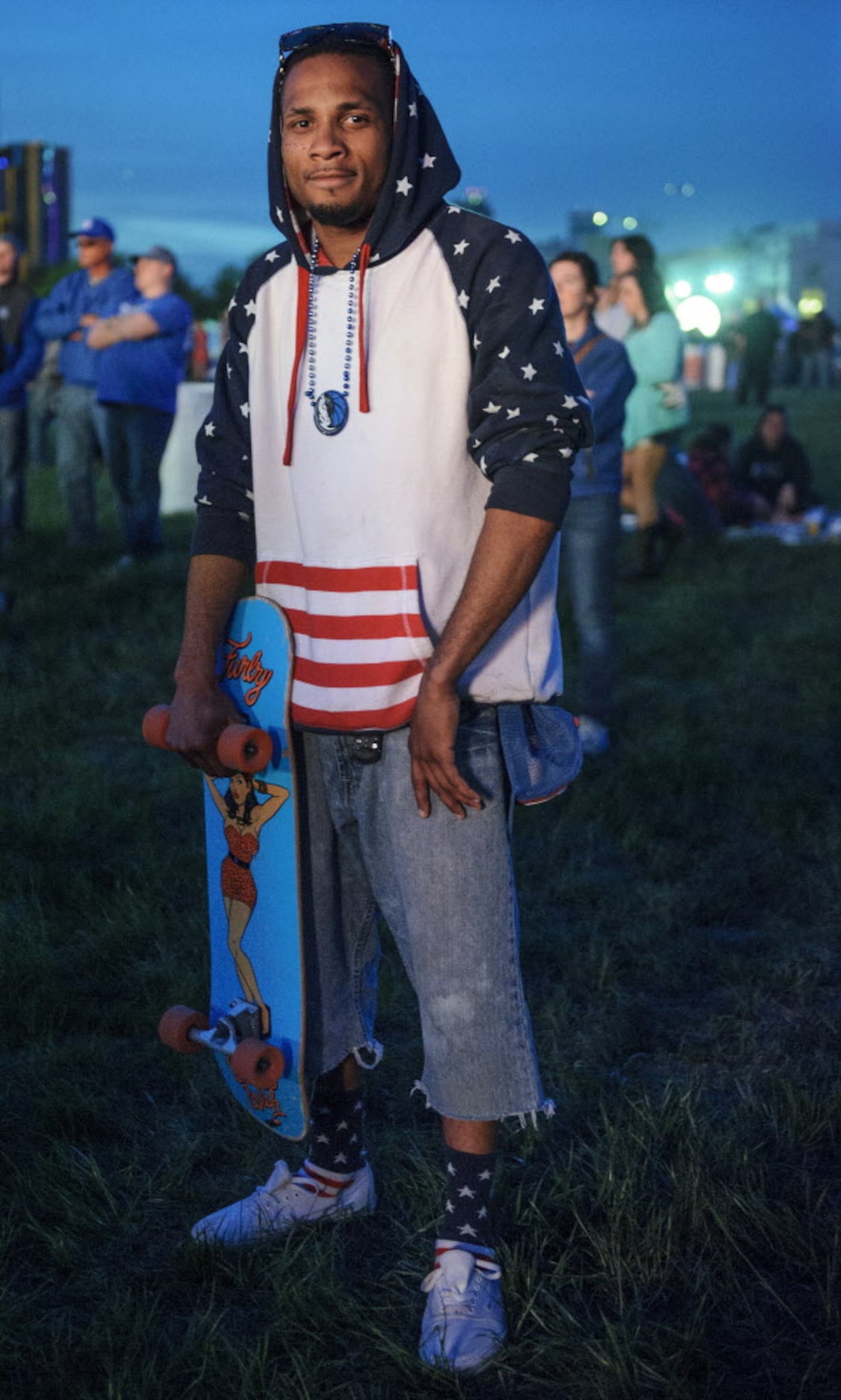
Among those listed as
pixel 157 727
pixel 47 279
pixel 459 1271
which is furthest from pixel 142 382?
pixel 47 279

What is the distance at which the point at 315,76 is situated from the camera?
2.36 meters

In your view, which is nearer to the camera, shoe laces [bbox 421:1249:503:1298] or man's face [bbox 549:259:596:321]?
shoe laces [bbox 421:1249:503:1298]

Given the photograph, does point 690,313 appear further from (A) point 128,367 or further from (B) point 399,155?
(B) point 399,155

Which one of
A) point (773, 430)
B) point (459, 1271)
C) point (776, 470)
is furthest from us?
point (773, 430)

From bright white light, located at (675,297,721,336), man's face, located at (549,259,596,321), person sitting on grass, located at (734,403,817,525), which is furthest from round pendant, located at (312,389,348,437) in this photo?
bright white light, located at (675,297,721,336)

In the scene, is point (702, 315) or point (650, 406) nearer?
point (650, 406)

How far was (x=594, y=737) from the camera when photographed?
643cm

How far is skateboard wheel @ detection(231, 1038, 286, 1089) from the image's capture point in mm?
2619

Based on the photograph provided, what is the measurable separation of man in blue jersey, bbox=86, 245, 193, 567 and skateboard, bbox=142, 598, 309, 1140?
7.12 m

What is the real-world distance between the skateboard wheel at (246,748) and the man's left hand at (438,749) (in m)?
0.24

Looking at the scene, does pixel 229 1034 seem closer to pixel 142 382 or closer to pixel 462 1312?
pixel 462 1312

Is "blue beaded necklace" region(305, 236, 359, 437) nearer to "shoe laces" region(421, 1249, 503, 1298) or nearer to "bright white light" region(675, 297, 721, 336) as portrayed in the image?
"shoe laces" region(421, 1249, 503, 1298)

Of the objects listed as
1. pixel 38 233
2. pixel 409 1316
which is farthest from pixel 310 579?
pixel 38 233

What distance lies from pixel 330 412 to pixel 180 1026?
1156mm
